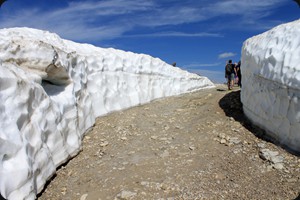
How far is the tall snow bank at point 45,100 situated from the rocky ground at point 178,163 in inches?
21.6

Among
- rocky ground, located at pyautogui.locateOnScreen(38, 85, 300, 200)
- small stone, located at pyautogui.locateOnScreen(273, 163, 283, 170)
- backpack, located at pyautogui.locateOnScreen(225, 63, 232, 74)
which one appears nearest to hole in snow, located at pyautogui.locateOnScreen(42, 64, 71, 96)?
rocky ground, located at pyautogui.locateOnScreen(38, 85, 300, 200)

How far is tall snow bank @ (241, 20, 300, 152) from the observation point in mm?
7531

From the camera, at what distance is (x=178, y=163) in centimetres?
777

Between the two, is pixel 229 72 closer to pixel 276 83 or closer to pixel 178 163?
pixel 276 83

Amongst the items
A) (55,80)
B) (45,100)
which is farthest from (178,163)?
(55,80)

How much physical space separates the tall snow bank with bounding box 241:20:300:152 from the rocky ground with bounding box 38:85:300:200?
41cm

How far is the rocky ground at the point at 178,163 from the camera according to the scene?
21.5ft

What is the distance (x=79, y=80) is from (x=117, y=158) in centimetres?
321

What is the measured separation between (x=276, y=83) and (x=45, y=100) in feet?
18.0

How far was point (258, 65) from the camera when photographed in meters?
9.51

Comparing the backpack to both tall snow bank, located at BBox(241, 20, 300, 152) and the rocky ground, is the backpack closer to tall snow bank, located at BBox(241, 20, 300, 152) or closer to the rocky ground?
the rocky ground

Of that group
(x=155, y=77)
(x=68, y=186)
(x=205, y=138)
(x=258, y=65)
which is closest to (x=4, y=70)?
(x=68, y=186)

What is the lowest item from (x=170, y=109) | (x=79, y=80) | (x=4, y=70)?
(x=170, y=109)

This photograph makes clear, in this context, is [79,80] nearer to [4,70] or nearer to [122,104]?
[122,104]
